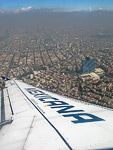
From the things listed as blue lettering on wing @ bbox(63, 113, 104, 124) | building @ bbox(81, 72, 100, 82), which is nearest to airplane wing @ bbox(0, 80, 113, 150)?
blue lettering on wing @ bbox(63, 113, 104, 124)

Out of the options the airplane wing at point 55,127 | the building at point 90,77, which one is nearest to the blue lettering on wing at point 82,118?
the airplane wing at point 55,127

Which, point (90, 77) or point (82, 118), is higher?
point (82, 118)

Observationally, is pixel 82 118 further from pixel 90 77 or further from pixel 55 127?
pixel 90 77

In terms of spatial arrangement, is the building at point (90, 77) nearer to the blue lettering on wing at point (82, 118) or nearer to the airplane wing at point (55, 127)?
the airplane wing at point (55, 127)

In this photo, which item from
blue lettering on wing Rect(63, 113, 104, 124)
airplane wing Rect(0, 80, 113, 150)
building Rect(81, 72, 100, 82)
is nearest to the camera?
airplane wing Rect(0, 80, 113, 150)

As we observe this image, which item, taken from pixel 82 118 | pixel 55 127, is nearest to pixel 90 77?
pixel 82 118

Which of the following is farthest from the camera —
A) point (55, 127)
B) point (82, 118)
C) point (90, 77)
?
point (90, 77)

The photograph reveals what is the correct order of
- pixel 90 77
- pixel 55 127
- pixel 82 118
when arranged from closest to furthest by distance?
1. pixel 55 127
2. pixel 82 118
3. pixel 90 77

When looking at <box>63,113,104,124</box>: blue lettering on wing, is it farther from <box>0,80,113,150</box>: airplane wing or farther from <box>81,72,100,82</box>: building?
<box>81,72,100,82</box>: building

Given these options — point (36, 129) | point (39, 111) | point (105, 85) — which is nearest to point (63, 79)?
point (105, 85)
